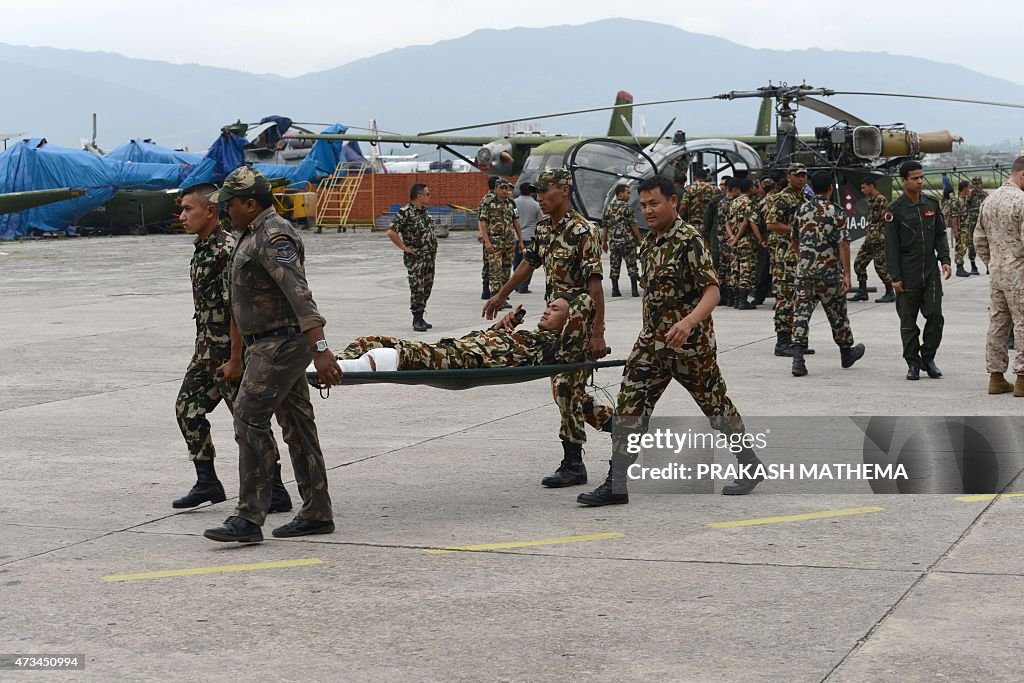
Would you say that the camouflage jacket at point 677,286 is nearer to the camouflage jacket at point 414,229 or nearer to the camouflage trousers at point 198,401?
the camouflage trousers at point 198,401

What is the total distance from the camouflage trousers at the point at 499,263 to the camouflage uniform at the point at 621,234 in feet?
6.88

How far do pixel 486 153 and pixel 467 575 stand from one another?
26355mm

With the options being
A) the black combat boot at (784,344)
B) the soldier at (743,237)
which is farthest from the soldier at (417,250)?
the black combat boot at (784,344)

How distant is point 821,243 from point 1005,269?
2131 mm

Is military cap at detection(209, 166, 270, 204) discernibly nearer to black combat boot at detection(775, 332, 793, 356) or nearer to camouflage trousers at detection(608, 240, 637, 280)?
black combat boot at detection(775, 332, 793, 356)

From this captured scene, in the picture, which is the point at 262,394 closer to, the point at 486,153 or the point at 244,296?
the point at 244,296

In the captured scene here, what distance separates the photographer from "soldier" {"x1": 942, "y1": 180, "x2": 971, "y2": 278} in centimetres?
2375

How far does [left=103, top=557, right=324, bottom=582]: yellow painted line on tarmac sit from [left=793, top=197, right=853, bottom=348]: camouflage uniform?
695 cm

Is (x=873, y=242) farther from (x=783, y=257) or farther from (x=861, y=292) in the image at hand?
(x=783, y=257)

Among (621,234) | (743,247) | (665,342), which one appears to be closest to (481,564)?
(665,342)

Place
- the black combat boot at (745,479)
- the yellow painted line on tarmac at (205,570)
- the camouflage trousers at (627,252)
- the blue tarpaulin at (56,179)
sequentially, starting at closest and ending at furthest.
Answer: the yellow painted line on tarmac at (205,570)
the black combat boot at (745,479)
the camouflage trousers at (627,252)
the blue tarpaulin at (56,179)

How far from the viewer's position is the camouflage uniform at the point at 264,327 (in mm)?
5961

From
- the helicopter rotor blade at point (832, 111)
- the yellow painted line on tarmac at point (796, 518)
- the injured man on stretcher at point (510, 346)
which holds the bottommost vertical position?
the yellow painted line on tarmac at point (796, 518)

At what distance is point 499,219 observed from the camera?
740 inches
